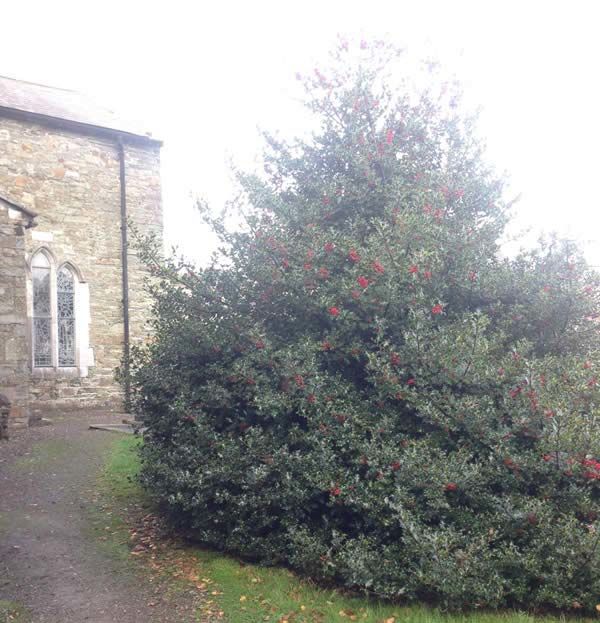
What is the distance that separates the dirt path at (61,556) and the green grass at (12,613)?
0.06m

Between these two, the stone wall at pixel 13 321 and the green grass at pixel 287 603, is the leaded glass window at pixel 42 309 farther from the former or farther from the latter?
the green grass at pixel 287 603

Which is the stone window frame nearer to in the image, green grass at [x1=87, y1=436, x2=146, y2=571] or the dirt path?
the dirt path

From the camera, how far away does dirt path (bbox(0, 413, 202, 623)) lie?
5.07 meters

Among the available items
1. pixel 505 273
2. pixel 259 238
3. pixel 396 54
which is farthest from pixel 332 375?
pixel 396 54

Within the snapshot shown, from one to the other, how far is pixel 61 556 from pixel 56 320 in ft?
41.7

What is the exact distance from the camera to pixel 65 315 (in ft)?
59.1

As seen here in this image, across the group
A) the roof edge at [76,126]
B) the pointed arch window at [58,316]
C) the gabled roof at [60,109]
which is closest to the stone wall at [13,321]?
the pointed arch window at [58,316]

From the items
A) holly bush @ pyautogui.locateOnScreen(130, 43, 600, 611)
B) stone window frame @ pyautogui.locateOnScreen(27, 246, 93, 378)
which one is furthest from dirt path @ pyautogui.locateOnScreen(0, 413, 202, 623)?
stone window frame @ pyautogui.locateOnScreen(27, 246, 93, 378)

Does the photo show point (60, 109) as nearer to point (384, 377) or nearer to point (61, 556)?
point (61, 556)

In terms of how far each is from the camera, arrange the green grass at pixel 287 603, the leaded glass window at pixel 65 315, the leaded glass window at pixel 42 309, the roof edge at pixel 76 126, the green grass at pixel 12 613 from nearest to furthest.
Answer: the green grass at pixel 287 603
the green grass at pixel 12 613
the roof edge at pixel 76 126
the leaded glass window at pixel 42 309
the leaded glass window at pixel 65 315

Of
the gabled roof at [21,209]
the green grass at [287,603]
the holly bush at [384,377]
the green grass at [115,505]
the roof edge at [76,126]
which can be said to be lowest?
the green grass at [287,603]

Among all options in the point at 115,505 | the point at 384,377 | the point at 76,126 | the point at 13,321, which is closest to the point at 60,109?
the point at 76,126

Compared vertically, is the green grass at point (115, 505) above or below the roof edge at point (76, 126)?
below

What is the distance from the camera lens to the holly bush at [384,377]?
16.1 feet
